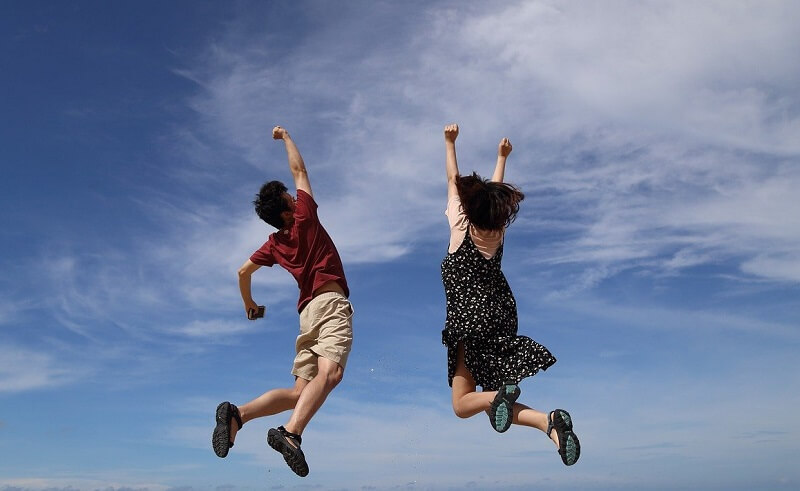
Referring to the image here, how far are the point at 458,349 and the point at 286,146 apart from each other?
9.50 feet

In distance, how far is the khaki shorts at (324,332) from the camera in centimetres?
809

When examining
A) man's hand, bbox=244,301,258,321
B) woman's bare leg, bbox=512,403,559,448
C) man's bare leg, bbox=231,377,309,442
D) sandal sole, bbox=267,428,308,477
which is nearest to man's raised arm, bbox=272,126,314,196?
man's hand, bbox=244,301,258,321

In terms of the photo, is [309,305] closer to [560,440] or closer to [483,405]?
[483,405]

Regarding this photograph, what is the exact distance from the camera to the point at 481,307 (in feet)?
26.2

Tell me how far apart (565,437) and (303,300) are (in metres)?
3.03

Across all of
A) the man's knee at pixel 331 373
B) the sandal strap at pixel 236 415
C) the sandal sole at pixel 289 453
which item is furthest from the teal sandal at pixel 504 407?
the sandal strap at pixel 236 415

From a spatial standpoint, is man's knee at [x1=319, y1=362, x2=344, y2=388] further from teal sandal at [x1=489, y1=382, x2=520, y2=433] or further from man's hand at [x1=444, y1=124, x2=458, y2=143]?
man's hand at [x1=444, y1=124, x2=458, y2=143]

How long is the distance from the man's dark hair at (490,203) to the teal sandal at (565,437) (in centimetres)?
199

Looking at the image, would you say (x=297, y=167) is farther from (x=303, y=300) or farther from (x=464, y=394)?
(x=464, y=394)

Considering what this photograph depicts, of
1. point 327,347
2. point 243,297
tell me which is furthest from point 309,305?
point 243,297

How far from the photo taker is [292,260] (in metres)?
8.50

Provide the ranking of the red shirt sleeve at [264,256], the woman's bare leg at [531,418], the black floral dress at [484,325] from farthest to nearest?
the red shirt sleeve at [264,256] → the black floral dress at [484,325] → the woman's bare leg at [531,418]

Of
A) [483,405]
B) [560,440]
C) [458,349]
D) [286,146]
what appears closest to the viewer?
[560,440]

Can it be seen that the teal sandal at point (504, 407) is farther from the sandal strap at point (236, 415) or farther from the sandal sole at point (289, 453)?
the sandal strap at point (236, 415)
